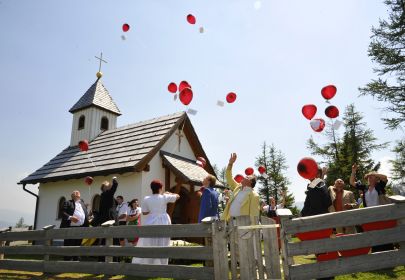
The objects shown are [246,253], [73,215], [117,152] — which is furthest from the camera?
[117,152]

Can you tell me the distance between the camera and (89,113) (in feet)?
59.5

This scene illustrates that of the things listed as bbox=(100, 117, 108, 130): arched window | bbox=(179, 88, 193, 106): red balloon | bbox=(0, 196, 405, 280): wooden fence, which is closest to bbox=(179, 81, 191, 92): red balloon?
bbox=(179, 88, 193, 106): red balloon


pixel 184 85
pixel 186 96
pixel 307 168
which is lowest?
pixel 307 168

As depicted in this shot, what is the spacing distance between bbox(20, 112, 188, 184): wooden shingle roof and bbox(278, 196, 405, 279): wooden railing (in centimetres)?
871

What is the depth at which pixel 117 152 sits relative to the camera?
14117mm

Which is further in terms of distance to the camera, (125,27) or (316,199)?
(125,27)

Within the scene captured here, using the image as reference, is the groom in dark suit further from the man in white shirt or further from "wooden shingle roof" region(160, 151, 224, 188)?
"wooden shingle roof" region(160, 151, 224, 188)

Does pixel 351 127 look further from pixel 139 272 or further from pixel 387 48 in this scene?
pixel 139 272

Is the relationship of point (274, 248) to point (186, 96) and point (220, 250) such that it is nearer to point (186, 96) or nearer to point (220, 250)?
point (220, 250)

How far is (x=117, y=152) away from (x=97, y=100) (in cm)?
574

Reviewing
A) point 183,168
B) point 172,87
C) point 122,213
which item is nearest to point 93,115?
point 183,168

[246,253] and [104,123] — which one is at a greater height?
[104,123]

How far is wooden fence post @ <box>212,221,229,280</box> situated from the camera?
14.4ft

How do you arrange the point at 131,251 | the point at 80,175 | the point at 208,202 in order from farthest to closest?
the point at 80,175, the point at 208,202, the point at 131,251
